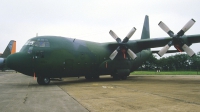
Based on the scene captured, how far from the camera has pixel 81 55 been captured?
771 inches

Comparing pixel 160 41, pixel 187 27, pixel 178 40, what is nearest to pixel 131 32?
pixel 160 41

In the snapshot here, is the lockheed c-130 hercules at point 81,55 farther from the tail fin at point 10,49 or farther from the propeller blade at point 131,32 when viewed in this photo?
the tail fin at point 10,49

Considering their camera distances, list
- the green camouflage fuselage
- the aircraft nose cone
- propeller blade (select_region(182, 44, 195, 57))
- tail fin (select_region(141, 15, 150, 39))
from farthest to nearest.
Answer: tail fin (select_region(141, 15, 150, 39)) < propeller blade (select_region(182, 44, 195, 57)) < the green camouflage fuselage < the aircraft nose cone

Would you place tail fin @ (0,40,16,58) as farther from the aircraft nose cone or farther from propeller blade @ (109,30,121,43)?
the aircraft nose cone

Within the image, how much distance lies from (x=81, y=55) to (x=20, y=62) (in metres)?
6.16

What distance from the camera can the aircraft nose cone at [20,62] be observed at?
600 inches

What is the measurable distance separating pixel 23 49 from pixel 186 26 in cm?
1570

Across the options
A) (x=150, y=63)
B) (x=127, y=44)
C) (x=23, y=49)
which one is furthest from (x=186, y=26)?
(x=150, y=63)

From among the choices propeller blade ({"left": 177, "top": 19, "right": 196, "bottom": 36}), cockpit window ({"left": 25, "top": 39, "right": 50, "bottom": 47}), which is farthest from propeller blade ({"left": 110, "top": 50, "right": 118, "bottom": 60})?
cockpit window ({"left": 25, "top": 39, "right": 50, "bottom": 47})

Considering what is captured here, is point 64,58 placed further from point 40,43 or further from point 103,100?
point 103,100

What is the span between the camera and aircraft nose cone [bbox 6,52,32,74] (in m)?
15.2

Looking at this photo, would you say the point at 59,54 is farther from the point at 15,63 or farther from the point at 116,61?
the point at 116,61

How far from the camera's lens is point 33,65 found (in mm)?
15727

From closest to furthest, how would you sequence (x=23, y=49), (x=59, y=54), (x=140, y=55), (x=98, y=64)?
(x=23, y=49) → (x=59, y=54) → (x=98, y=64) → (x=140, y=55)
